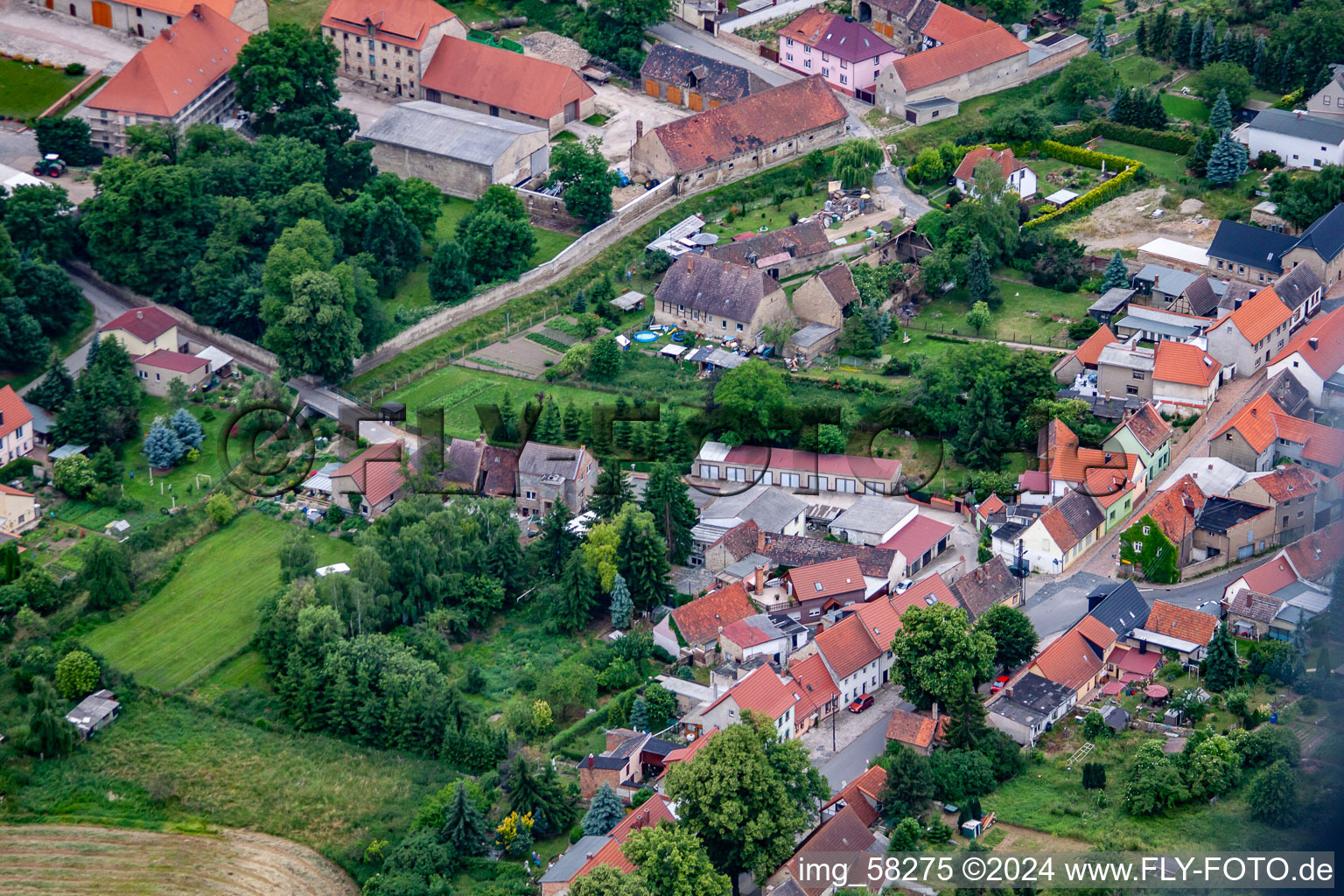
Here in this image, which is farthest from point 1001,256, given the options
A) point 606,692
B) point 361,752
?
point 361,752

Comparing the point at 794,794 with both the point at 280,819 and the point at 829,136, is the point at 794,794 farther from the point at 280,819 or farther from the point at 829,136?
the point at 829,136

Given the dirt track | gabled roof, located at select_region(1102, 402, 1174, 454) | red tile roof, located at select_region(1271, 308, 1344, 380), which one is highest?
red tile roof, located at select_region(1271, 308, 1344, 380)

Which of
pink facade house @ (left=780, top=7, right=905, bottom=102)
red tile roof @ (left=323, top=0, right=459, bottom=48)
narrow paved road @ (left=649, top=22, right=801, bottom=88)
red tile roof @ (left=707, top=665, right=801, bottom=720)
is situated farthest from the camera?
narrow paved road @ (left=649, top=22, right=801, bottom=88)

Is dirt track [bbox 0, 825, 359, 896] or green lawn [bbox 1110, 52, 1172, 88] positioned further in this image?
green lawn [bbox 1110, 52, 1172, 88]

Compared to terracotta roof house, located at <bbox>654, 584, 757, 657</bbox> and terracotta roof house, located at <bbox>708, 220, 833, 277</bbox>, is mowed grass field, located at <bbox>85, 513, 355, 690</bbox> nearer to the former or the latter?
terracotta roof house, located at <bbox>654, 584, 757, 657</bbox>

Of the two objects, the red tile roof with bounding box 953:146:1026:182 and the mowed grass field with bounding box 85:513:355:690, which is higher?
the red tile roof with bounding box 953:146:1026:182

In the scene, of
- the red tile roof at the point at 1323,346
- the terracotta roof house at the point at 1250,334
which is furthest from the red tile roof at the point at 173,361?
the red tile roof at the point at 1323,346

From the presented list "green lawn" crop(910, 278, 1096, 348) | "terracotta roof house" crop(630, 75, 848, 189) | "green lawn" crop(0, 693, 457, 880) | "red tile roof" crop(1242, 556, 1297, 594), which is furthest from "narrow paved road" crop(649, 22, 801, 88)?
"green lawn" crop(0, 693, 457, 880)

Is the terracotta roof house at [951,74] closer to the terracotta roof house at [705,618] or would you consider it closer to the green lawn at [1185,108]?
the green lawn at [1185,108]
